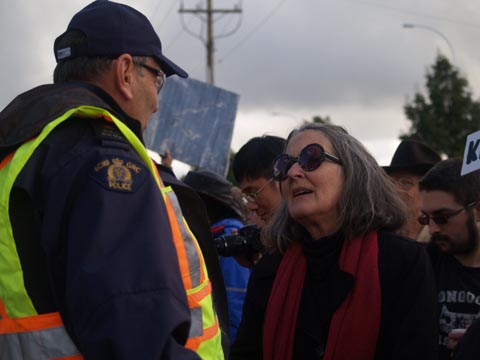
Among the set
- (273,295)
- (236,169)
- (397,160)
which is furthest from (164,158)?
(273,295)

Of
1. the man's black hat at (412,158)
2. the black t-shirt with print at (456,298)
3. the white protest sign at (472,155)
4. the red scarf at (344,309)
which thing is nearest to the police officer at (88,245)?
the red scarf at (344,309)

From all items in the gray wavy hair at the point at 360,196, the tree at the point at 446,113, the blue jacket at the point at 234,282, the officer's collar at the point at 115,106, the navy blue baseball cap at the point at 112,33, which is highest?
the tree at the point at 446,113

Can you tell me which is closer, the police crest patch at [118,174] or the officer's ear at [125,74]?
the police crest patch at [118,174]

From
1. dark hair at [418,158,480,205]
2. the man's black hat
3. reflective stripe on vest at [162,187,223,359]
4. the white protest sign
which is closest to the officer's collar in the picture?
reflective stripe on vest at [162,187,223,359]

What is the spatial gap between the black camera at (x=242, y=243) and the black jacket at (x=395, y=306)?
901mm

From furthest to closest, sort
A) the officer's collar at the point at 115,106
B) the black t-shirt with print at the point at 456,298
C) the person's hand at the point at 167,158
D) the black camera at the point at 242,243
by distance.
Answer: the person's hand at the point at 167,158
the black camera at the point at 242,243
the black t-shirt with print at the point at 456,298
the officer's collar at the point at 115,106

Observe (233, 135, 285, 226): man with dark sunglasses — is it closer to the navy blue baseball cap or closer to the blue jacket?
the blue jacket

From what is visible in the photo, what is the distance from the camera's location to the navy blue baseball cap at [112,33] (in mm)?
2348

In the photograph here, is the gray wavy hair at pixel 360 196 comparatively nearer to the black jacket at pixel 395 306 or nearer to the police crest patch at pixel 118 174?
the black jacket at pixel 395 306

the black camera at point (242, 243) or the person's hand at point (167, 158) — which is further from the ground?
the person's hand at point (167, 158)

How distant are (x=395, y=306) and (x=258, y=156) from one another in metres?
1.61

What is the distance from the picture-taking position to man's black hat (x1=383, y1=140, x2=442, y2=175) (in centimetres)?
544

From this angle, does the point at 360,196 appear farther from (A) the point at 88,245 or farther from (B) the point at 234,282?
(B) the point at 234,282

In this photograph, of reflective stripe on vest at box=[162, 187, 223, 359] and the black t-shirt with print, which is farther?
the black t-shirt with print
